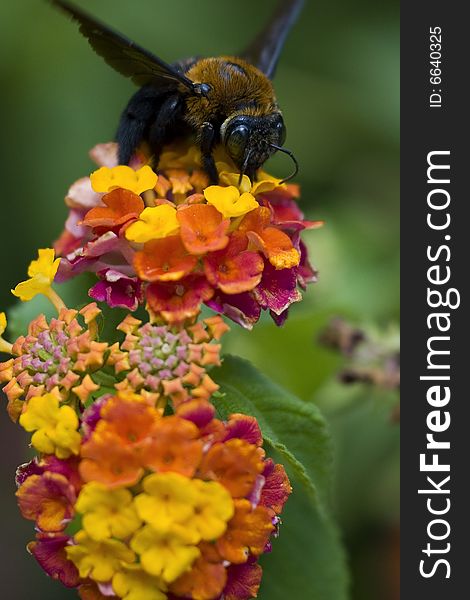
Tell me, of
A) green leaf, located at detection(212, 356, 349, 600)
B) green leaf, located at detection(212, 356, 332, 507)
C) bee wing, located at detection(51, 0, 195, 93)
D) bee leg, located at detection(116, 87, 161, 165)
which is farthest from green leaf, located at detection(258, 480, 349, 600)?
bee wing, located at detection(51, 0, 195, 93)

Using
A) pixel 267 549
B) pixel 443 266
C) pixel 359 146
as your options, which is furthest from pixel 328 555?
pixel 359 146

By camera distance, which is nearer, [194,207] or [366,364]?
[194,207]

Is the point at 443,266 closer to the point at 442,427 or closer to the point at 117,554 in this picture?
the point at 442,427

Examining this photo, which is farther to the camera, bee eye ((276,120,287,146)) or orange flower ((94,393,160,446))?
bee eye ((276,120,287,146))

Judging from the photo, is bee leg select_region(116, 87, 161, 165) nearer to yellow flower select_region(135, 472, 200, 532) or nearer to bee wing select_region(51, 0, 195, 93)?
bee wing select_region(51, 0, 195, 93)

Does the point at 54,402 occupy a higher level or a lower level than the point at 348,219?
lower

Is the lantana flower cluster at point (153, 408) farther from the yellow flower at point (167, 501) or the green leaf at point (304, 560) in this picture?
the green leaf at point (304, 560)

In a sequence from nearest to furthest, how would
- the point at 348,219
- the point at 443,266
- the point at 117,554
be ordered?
1. the point at 117,554
2. the point at 443,266
3. the point at 348,219
